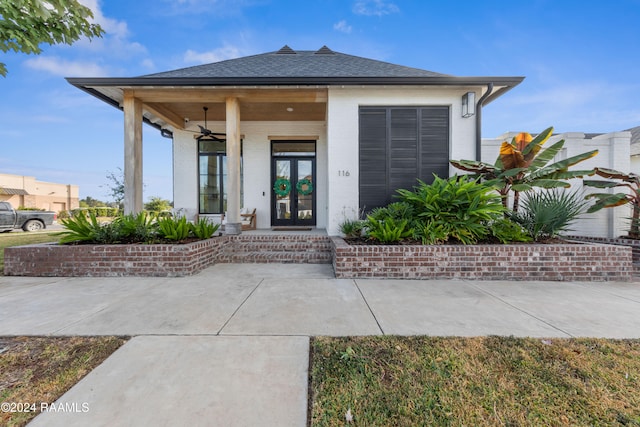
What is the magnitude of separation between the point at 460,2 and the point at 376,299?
40.4ft

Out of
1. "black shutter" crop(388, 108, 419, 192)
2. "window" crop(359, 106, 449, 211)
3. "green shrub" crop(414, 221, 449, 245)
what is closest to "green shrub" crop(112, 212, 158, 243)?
"window" crop(359, 106, 449, 211)

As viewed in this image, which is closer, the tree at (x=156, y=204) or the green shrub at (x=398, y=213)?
the green shrub at (x=398, y=213)

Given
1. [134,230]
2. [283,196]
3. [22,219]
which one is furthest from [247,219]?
[22,219]

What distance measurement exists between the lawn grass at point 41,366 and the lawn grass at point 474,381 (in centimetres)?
166

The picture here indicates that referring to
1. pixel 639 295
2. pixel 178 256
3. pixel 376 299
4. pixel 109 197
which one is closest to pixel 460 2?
pixel 639 295

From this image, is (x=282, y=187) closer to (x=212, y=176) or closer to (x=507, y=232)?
(x=212, y=176)

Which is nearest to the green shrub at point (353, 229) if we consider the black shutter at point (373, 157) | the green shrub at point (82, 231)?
the black shutter at point (373, 157)

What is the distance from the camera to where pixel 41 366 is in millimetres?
1895

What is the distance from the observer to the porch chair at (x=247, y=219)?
776cm

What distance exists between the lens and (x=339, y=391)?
5.36 ft

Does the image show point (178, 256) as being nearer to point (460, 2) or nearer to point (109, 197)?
point (109, 197)

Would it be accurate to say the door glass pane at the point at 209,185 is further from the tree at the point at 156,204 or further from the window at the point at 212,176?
the tree at the point at 156,204

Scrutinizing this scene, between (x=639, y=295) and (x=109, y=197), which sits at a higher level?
(x=109, y=197)

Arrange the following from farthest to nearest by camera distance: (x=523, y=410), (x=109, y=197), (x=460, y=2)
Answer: (x=109, y=197), (x=460, y=2), (x=523, y=410)
